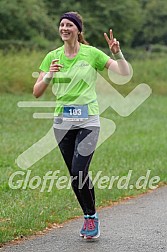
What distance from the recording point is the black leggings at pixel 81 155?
6.92 meters

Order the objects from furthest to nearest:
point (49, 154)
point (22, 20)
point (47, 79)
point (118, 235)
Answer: point (22, 20)
point (49, 154)
point (118, 235)
point (47, 79)

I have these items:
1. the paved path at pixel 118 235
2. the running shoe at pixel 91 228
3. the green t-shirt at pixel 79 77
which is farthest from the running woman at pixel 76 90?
the paved path at pixel 118 235

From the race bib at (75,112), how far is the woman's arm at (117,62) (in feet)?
1.53

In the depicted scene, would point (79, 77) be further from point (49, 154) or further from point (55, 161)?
point (49, 154)

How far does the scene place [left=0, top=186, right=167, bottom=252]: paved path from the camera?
22.2 ft

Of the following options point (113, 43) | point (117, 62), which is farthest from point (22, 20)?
point (113, 43)

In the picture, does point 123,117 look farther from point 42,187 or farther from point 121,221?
point 121,221

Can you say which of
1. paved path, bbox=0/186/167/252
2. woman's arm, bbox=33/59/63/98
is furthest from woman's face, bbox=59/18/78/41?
paved path, bbox=0/186/167/252

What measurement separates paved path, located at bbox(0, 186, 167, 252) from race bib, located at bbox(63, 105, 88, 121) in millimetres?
1232

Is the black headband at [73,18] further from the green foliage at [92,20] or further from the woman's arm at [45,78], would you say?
the green foliage at [92,20]

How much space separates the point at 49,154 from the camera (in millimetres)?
14352

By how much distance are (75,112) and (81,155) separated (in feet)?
1.39

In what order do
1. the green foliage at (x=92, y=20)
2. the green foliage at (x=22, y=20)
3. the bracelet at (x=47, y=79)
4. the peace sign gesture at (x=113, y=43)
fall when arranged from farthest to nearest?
the green foliage at (x=92, y=20), the green foliage at (x=22, y=20), the bracelet at (x=47, y=79), the peace sign gesture at (x=113, y=43)

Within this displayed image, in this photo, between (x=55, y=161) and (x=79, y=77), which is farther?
(x=55, y=161)
